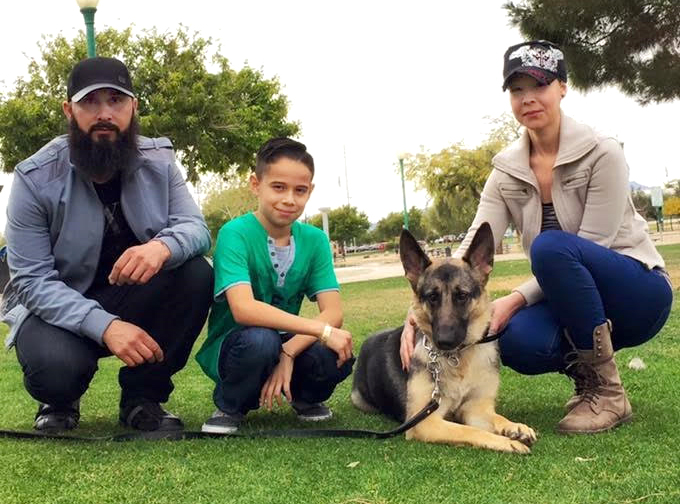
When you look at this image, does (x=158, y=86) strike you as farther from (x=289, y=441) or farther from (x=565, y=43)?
(x=289, y=441)

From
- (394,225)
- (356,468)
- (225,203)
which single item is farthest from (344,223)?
(356,468)

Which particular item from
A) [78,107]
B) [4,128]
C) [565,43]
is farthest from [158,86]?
[78,107]

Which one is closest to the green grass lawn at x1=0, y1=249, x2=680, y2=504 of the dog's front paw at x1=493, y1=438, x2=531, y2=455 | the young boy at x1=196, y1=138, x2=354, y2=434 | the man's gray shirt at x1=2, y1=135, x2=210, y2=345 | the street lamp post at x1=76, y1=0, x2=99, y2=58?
the dog's front paw at x1=493, y1=438, x2=531, y2=455

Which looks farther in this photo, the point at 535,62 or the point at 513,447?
the point at 535,62

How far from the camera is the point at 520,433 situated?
142 inches

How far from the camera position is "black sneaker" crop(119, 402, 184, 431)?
14.1ft

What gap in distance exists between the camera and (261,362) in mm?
4102

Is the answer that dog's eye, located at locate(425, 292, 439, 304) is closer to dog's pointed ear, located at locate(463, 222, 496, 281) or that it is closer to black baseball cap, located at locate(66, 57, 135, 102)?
dog's pointed ear, located at locate(463, 222, 496, 281)

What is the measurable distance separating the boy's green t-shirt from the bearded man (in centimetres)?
14

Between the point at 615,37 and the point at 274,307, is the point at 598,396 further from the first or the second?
the point at 615,37

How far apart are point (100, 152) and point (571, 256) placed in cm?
264

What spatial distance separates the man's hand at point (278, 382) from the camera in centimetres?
418

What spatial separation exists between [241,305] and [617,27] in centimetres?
1568

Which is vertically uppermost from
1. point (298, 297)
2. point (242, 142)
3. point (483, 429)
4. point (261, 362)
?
point (242, 142)
